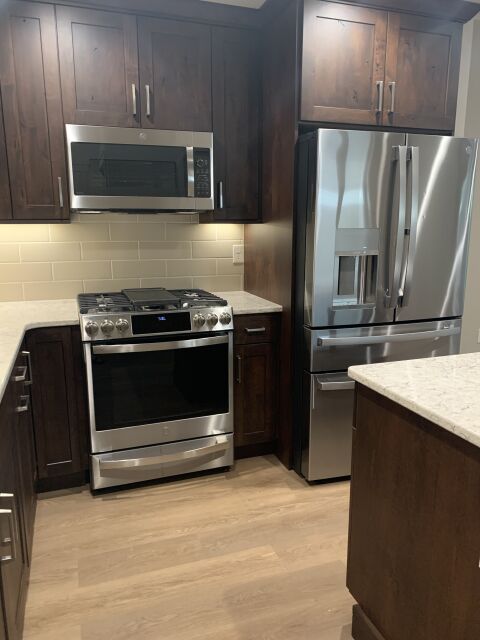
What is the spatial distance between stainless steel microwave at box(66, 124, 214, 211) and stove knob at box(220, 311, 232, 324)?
2.10 ft

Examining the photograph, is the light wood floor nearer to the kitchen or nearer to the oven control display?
the kitchen

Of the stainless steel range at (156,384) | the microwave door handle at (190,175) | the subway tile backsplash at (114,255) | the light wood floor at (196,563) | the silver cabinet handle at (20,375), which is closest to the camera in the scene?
the light wood floor at (196,563)

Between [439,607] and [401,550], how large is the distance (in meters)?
0.17

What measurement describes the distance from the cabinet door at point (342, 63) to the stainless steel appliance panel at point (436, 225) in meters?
0.35

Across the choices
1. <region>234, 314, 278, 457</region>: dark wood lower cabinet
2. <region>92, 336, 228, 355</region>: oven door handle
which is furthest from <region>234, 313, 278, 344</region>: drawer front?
<region>92, 336, 228, 355</region>: oven door handle

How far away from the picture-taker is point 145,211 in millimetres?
2695

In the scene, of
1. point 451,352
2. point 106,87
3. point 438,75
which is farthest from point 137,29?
point 451,352

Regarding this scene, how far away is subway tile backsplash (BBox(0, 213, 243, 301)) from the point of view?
9.27ft

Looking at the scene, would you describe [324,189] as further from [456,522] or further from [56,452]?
[56,452]

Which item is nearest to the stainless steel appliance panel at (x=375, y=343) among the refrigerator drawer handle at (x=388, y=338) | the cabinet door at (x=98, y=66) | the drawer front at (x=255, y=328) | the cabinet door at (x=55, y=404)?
the refrigerator drawer handle at (x=388, y=338)

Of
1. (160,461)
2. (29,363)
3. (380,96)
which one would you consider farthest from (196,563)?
(380,96)

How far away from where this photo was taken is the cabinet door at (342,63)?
2371 mm

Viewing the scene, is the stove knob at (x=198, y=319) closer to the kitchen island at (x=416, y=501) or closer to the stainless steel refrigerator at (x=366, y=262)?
the stainless steel refrigerator at (x=366, y=262)

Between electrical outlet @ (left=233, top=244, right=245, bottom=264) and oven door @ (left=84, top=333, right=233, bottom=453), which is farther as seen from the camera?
electrical outlet @ (left=233, top=244, right=245, bottom=264)
